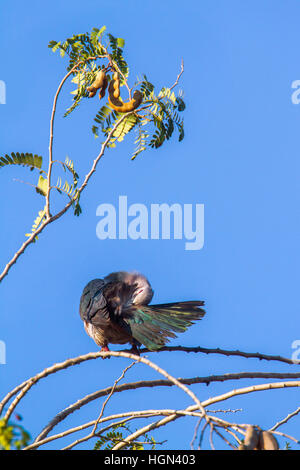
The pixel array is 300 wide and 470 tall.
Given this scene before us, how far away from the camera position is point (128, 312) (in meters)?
6.18

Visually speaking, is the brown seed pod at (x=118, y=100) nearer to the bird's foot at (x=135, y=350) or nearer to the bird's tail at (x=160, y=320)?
the bird's tail at (x=160, y=320)

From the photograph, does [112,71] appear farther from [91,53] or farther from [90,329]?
[90,329]

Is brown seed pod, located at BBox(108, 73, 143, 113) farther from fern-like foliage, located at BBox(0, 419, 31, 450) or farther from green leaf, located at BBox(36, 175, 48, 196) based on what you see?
fern-like foliage, located at BBox(0, 419, 31, 450)

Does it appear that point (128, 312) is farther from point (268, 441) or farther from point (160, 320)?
point (268, 441)

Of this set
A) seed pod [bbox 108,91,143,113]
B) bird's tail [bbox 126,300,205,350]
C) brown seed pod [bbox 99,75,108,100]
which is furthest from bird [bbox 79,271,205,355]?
brown seed pod [bbox 99,75,108,100]

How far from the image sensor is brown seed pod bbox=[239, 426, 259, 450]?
3037 mm

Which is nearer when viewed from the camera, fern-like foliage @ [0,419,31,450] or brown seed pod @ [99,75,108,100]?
fern-like foliage @ [0,419,31,450]

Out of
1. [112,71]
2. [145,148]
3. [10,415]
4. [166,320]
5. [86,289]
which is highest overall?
[112,71]

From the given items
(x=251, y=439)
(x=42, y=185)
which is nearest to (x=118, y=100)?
(x=42, y=185)

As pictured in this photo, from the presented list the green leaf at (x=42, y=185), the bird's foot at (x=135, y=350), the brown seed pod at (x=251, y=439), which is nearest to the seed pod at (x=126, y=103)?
the green leaf at (x=42, y=185)

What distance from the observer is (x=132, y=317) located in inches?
238

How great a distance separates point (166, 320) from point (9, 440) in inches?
125

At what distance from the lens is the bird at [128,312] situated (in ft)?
18.6
